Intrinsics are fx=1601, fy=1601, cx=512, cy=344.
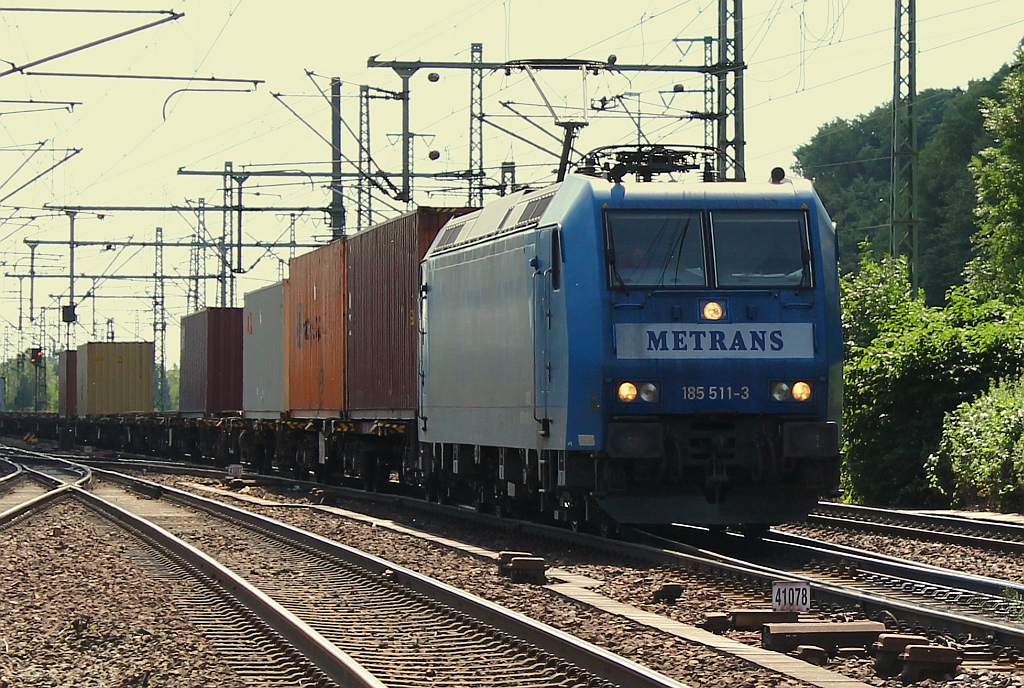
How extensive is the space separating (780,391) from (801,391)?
18 centimetres

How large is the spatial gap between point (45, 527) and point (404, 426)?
14.7 ft

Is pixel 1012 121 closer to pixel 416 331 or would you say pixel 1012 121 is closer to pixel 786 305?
pixel 416 331

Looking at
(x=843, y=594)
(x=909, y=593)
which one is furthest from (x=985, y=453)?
(x=843, y=594)

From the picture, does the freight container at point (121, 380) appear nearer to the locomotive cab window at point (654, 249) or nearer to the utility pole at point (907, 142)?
the utility pole at point (907, 142)

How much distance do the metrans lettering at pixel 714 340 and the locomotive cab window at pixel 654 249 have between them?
1.23ft

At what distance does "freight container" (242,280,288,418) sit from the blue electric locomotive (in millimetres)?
14943

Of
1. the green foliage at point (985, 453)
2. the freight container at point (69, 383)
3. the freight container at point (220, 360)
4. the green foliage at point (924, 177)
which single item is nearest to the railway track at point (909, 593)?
the green foliage at point (985, 453)

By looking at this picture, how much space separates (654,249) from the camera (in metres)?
13.4

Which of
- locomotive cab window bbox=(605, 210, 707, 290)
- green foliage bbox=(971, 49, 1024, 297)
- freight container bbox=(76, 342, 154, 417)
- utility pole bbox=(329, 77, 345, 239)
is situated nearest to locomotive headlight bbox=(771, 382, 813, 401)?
locomotive cab window bbox=(605, 210, 707, 290)

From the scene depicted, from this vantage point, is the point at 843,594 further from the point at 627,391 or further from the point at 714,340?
the point at 714,340

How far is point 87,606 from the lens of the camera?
10734 mm

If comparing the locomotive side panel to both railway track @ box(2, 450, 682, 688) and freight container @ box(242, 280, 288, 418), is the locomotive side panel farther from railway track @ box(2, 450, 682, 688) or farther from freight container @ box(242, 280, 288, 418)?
freight container @ box(242, 280, 288, 418)


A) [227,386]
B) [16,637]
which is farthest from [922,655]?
[227,386]

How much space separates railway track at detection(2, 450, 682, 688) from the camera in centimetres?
760
